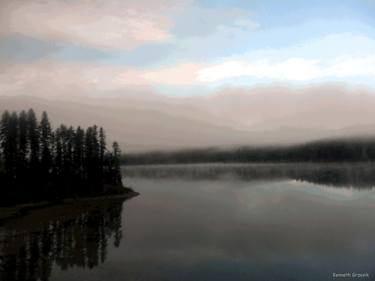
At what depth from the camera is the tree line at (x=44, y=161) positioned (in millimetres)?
93675

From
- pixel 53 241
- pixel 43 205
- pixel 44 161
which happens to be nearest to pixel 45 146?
pixel 44 161

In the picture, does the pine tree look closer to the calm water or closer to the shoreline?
the shoreline

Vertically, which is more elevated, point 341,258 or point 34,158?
point 34,158

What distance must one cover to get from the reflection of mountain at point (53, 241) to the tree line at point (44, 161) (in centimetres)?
1381

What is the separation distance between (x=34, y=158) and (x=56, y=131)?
17678mm

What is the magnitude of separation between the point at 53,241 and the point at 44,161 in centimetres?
5498

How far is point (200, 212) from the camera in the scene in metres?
84.3

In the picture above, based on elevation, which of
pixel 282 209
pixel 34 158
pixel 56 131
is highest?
pixel 56 131

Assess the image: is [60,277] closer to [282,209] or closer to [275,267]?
[275,267]

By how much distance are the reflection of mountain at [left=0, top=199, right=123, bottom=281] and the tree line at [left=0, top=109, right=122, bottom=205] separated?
45.3ft

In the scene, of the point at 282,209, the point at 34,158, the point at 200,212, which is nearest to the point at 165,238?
the point at 200,212

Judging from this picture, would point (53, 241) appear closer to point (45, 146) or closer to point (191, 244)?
point (191, 244)

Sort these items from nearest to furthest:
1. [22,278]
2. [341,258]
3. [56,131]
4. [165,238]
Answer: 1. [22,278]
2. [341,258]
3. [165,238]
4. [56,131]

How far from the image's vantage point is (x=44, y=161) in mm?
103938
